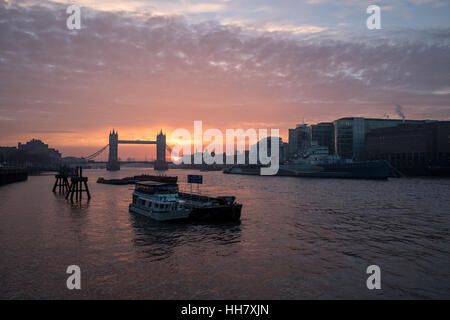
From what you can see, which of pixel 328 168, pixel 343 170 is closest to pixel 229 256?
pixel 343 170

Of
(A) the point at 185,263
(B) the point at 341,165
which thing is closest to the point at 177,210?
(A) the point at 185,263

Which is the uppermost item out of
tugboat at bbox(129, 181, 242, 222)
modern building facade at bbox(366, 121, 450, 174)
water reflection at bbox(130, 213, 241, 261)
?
modern building facade at bbox(366, 121, 450, 174)

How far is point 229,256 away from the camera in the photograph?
78.7 feet

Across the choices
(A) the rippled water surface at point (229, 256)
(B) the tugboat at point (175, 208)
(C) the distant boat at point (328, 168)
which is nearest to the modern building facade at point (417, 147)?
(C) the distant boat at point (328, 168)

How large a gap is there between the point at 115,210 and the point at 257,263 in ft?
106

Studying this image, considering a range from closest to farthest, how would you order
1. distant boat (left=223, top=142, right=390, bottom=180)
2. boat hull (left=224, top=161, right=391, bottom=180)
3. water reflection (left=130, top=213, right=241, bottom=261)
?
1. water reflection (left=130, top=213, right=241, bottom=261)
2. boat hull (left=224, top=161, right=391, bottom=180)
3. distant boat (left=223, top=142, right=390, bottom=180)

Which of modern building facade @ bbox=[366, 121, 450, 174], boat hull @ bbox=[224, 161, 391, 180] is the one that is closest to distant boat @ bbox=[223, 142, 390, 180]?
boat hull @ bbox=[224, 161, 391, 180]

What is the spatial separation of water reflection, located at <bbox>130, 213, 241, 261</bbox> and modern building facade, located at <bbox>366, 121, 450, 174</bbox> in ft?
488

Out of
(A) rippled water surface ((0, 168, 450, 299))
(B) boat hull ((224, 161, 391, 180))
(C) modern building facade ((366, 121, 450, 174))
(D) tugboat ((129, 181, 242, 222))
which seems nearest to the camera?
(A) rippled water surface ((0, 168, 450, 299))

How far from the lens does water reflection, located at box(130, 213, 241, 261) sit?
1024 inches

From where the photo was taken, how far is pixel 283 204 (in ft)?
177

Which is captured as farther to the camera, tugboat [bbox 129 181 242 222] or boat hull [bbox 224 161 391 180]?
boat hull [bbox 224 161 391 180]

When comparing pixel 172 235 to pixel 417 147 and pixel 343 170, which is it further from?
pixel 417 147

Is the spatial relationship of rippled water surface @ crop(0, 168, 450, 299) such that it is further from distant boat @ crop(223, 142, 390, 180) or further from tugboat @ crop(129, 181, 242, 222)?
distant boat @ crop(223, 142, 390, 180)
